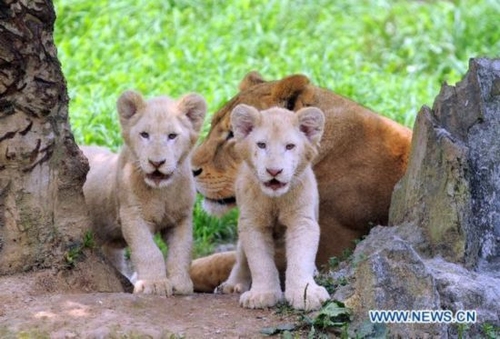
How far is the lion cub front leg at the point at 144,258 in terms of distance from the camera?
6.21 metres

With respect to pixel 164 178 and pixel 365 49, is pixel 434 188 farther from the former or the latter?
pixel 365 49

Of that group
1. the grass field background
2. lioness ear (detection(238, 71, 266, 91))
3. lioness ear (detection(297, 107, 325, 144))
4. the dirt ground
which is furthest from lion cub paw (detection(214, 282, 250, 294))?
the grass field background

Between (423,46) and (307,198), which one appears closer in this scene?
(307,198)

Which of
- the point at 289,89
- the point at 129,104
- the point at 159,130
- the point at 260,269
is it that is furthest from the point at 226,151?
the point at 260,269

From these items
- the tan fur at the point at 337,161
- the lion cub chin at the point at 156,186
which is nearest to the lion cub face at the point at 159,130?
the lion cub chin at the point at 156,186

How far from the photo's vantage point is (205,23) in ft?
41.7

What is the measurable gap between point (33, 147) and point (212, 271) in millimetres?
2074

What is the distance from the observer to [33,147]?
6180 mm

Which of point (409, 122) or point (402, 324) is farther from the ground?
point (409, 122)

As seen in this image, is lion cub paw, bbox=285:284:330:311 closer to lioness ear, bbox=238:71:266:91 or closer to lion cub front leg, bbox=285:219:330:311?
lion cub front leg, bbox=285:219:330:311

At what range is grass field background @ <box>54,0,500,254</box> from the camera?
10.5 metres

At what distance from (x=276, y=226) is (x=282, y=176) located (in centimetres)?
57

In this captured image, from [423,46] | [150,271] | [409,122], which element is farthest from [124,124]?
[423,46]

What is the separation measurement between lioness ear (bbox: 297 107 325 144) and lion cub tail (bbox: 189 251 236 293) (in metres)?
1.74
